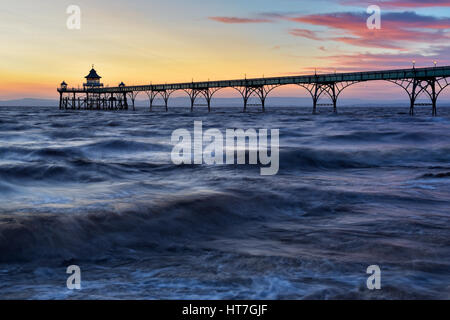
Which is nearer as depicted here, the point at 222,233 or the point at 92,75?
the point at 222,233

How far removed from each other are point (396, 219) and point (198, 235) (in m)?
3.39

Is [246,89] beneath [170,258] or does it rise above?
above

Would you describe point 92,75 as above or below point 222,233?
above

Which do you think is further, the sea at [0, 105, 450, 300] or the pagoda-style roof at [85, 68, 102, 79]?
the pagoda-style roof at [85, 68, 102, 79]

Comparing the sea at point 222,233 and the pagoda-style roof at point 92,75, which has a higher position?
the pagoda-style roof at point 92,75

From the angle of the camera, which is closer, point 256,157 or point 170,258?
point 170,258

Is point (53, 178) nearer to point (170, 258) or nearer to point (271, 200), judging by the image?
point (271, 200)

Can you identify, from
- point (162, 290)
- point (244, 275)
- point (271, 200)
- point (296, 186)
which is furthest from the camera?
point (296, 186)

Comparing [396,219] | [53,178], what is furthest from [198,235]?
[53,178]

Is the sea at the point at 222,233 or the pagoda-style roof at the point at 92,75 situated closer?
the sea at the point at 222,233

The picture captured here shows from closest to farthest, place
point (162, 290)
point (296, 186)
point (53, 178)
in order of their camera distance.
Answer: point (162, 290)
point (296, 186)
point (53, 178)

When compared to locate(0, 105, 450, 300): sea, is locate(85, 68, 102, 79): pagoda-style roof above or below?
above

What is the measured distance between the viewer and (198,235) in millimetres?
6172
